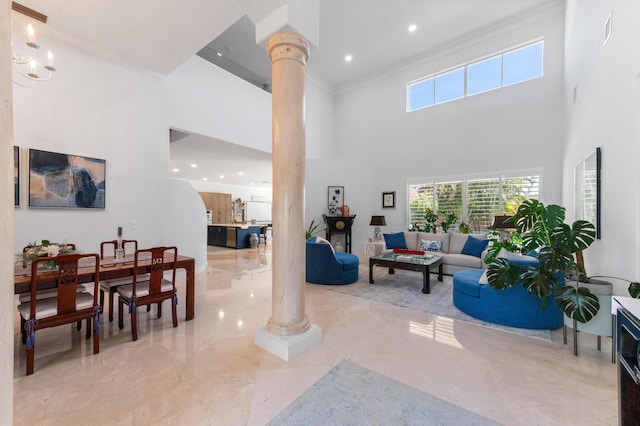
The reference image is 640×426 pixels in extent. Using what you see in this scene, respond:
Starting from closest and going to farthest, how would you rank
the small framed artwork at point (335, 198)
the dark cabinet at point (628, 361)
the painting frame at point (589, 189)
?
1. the dark cabinet at point (628, 361)
2. the painting frame at point (589, 189)
3. the small framed artwork at point (335, 198)

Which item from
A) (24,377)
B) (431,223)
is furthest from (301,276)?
(431,223)

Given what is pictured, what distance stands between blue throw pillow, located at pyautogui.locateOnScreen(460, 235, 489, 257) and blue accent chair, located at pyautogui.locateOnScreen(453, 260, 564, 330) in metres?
2.34

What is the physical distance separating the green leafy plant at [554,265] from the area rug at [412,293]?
58cm

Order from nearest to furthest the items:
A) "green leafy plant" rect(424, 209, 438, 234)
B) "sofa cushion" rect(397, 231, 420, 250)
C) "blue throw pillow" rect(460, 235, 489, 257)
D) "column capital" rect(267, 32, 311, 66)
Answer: "column capital" rect(267, 32, 311, 66), "blue throw pillow" rect(460, 235, 489, 257), "sofa cushion" rect(397, 231, 420, 250), "green leafy plant" rect(424, 209, 438, 234)

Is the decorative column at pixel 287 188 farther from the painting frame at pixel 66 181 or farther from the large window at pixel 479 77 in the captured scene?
the large window at pixel 479 77

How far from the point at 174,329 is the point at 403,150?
6951mm

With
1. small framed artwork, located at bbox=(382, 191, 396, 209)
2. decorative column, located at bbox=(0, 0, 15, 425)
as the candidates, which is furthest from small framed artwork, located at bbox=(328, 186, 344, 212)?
decorative column, located at bbox=(0, 0, 15, 425)

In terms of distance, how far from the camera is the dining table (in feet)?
6.90

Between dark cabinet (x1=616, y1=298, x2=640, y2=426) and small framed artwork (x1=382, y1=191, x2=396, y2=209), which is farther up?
small framed artwork (x1=382, y1=191, x2=396, y2=209)

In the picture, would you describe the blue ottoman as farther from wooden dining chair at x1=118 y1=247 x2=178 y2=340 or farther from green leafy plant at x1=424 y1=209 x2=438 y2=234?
green leafy plant at x1=424 y1=209 x2=438 y2=234

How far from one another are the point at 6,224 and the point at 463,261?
18.6 feet

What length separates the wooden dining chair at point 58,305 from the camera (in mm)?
2031

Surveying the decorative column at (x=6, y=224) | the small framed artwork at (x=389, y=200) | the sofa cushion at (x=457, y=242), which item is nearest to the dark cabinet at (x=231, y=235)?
the small framed artwork at (x=389, y=200)

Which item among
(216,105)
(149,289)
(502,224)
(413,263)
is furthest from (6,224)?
(502,224)
